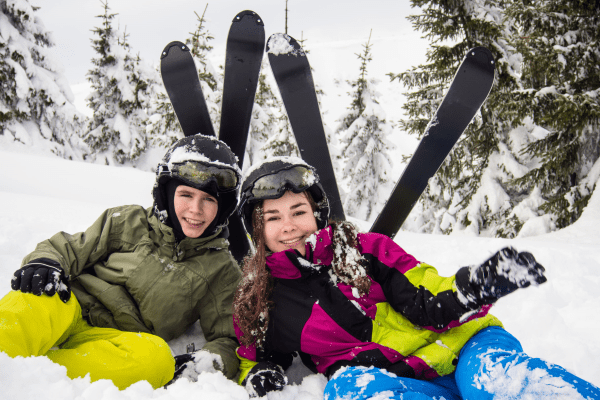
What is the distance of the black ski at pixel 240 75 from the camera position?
3.60 m

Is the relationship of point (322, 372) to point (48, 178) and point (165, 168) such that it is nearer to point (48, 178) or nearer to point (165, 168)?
point (165, 168)

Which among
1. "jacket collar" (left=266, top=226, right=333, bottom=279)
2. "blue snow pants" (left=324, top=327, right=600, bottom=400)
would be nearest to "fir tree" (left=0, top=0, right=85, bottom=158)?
"jacket collar" (left=266, top=226, right=333, bottom=279)

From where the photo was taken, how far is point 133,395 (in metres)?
1.48

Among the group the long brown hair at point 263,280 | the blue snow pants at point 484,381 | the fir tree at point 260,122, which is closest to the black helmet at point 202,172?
the long brown hair at point 263,280

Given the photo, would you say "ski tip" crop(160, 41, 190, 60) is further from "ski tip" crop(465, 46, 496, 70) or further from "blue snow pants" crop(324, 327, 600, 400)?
"blue snow pants" crop(324, 327, 600, 400)

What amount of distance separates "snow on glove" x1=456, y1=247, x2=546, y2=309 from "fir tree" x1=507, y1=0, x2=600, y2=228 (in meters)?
6.19

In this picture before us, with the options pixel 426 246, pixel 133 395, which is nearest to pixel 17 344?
pixel 133 395

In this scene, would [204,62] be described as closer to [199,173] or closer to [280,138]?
[280,138]

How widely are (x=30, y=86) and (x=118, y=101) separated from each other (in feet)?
16.1

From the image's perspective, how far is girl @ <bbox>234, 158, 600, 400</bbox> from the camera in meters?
1.56

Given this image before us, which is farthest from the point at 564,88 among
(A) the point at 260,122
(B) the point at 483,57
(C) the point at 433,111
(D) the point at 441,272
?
(A) the point at 260,122

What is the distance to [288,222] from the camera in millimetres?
2133

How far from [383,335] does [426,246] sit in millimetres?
3204

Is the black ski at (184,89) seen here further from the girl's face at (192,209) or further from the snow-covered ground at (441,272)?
the snow-covered ground at (441,272)
